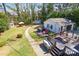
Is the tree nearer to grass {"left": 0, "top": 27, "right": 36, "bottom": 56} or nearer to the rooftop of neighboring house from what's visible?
the rooftop of neighboring house

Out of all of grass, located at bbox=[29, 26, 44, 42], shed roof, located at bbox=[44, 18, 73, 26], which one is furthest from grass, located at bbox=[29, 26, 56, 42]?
shed roof, located at bbox=[44, 18, 73, 26]

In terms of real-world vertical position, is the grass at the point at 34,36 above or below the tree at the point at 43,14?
below

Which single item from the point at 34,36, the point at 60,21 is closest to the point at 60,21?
the point at 60,21

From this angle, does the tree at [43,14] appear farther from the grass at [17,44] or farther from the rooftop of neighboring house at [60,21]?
the grass at [17,44]

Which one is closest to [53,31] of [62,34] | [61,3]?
[62,34]

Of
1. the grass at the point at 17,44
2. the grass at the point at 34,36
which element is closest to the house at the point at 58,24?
the grass at the point at 34,36

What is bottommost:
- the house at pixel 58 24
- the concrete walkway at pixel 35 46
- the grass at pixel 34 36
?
the concrete walkway at pixel 35 46
